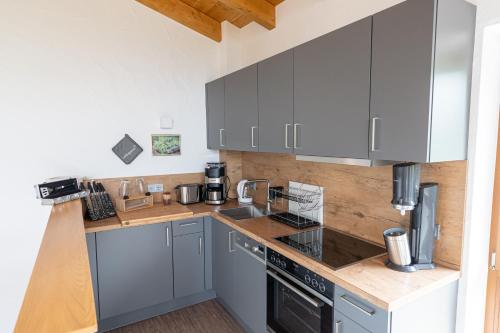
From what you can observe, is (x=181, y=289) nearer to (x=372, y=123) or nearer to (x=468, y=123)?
(x=372, y=123)

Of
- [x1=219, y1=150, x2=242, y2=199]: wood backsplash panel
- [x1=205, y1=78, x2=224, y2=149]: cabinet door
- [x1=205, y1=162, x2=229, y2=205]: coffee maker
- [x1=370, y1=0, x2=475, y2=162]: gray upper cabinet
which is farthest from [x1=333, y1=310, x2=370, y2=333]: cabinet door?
[x1=219, y1=150, x2=242, y2=199]: wood backsplash panel

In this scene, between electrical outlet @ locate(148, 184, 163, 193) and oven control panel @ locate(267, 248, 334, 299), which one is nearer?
oven control panel @ locate(267, 248, 334, 299)

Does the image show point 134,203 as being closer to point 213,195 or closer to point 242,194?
point 213,195

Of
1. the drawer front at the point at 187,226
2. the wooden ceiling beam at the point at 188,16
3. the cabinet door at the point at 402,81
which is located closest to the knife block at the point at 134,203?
the drawer front at the point at 187,226

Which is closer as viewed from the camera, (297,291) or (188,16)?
(297,291)

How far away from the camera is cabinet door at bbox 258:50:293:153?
199 centimetres

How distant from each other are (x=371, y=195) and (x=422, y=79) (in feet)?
2.69

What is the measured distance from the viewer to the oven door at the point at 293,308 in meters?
1.54

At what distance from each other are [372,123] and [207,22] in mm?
2329

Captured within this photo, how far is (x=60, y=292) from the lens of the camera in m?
0.92

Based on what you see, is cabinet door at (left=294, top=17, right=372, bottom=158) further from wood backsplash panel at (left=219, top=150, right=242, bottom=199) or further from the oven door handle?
wood backsplash panel at (left=219, top=150, right=242, bottom=199)

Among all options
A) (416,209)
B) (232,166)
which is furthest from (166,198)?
(416,209)

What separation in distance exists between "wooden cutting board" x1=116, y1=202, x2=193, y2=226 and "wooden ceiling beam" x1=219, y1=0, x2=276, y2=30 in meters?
1.78

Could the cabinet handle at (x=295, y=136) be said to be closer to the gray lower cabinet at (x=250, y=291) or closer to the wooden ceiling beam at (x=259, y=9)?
the gray lower cabinet at (x=250, y=291)
